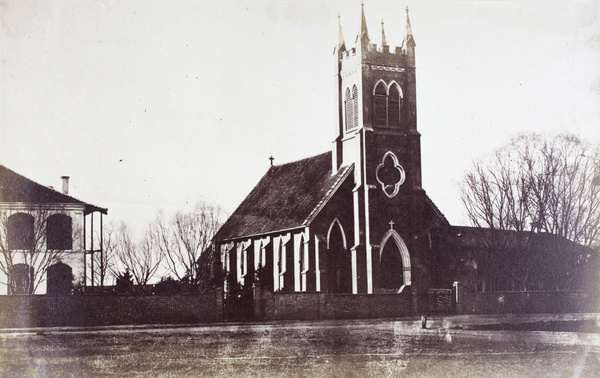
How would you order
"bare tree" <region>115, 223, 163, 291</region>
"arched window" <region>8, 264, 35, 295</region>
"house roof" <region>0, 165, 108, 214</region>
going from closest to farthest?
"house roof" <region>0, 165, 108, 214</region> → "arched window" <region>8, 264, 35, 295</region> → "bare tree" <region>115, 223, 163, 291</region>

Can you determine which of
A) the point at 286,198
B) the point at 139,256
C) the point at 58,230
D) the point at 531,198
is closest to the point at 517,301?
the point at 531,198

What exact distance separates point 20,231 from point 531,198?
26.9m

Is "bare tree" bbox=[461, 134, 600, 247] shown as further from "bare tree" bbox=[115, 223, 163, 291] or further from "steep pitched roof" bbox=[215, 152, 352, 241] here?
"bare tree" bbox=[115, 223, 163, 291]

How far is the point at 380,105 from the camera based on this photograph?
4309cm

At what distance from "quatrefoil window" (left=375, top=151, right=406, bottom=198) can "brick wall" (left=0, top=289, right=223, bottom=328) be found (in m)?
13.1

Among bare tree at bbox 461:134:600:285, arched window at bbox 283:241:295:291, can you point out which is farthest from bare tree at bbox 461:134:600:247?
arched window at bbox 283:241:295:291

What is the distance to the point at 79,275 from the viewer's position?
3231 centimetres

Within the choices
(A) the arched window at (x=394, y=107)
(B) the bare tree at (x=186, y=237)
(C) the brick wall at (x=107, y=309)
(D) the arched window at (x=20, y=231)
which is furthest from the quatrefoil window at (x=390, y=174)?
(D) the arched window at (x=20, y=231)

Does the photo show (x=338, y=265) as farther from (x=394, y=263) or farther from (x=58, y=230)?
(x=58, y=230)

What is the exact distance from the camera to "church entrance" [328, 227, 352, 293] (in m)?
41.4

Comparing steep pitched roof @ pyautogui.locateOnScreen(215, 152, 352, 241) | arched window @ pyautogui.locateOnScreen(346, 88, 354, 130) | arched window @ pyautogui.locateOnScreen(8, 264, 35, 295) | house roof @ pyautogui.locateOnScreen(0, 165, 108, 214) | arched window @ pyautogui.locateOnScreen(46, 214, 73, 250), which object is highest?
arched window @ pyautogui.locateOnScreen(346, 88, 354, 130)

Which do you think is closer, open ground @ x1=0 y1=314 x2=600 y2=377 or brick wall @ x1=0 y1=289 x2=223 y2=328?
open ground @ x1=0 y1=314 x2=600 y2=377

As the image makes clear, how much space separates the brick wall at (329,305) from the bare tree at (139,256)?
5021 millimetres

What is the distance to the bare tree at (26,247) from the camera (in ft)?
81.2
